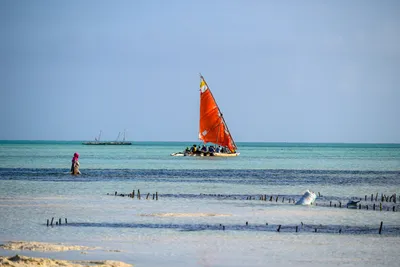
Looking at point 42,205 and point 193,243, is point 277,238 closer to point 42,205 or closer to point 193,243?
point 193,243

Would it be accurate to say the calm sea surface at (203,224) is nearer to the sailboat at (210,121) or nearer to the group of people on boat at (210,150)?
the sailboat at (210,121)

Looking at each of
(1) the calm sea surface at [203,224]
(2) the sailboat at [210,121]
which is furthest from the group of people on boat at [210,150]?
(1) the calm sea surface at [203,224]

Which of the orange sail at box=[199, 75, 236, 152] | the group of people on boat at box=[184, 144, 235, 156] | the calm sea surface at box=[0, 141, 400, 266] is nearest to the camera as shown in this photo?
the calm sea surface at box=[0, 141, 400, 266]

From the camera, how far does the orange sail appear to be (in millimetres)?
112188

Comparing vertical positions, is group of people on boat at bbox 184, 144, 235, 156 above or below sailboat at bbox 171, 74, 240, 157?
below

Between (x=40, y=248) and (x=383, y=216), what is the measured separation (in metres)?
18.1

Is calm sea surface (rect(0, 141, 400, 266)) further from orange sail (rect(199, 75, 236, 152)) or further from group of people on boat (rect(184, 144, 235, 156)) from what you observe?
group of people on boat (rect(184, 144, 235, 156))

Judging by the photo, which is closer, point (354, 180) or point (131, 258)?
point (131, 258)

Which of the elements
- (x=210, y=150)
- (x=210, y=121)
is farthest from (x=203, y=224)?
(x=210, y=150)

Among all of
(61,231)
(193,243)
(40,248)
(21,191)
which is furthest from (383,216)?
(21,191)

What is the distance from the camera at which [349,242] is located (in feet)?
94.8

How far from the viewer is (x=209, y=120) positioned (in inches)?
4429

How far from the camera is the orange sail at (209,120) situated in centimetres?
11219

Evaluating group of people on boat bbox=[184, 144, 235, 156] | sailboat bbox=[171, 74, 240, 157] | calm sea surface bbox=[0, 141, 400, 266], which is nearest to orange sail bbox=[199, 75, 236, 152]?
sailboat bbox=[171, 74, 240, 157]
